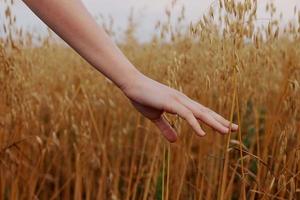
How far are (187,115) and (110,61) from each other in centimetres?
16

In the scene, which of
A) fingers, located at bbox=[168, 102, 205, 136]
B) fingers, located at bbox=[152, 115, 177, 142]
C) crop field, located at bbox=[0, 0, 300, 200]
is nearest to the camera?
fingers, located at bbox=[168, 102, 205, 136]

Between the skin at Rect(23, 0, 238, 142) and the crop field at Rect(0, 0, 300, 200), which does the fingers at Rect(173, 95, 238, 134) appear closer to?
the skin at Rect(23, 0, 238, 142)

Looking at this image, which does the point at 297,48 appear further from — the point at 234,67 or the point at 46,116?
the point at 46,116

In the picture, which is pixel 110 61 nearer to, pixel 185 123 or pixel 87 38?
pixel 87 38

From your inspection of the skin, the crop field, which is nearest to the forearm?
the skin

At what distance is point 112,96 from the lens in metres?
3.00

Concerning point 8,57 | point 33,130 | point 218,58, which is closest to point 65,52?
point 33,130

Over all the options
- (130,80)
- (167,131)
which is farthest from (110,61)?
(167,131)

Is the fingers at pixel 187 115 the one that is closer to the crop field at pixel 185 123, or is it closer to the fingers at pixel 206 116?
the fingers at pixel 206 116

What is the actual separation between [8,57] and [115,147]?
3.72 feet

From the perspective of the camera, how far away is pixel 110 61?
0.98 m

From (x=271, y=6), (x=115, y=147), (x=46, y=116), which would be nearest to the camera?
(x=271, y=6)

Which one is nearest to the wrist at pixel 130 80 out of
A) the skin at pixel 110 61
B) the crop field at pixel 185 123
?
the skin at pixel 110 61

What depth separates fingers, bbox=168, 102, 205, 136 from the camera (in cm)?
91
